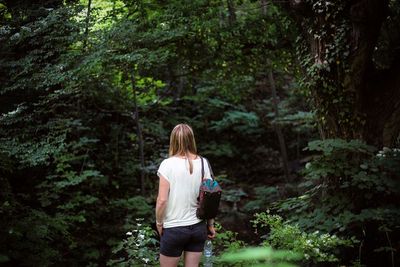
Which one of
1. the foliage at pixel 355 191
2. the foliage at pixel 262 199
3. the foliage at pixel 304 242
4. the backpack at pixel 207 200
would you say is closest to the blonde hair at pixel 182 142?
the backpack at pixel 207 200

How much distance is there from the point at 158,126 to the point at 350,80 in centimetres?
516

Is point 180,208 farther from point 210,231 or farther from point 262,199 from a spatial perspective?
point 262,199

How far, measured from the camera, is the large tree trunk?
5.99 m

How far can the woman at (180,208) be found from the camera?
371 centimetres

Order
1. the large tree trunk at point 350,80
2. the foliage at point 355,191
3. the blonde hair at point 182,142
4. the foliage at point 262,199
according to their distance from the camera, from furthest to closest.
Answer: the foliage at point 262,199, the large tree trunk at point 350,80, the foliage at point 355,191, the blonde hair at point 182,142

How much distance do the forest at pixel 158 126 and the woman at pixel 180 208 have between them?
775 mm

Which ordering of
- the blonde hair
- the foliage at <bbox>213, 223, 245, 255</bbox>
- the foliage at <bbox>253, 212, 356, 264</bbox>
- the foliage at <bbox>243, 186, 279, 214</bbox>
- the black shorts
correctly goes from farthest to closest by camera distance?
1. the foliage at <bbox>243, 186, 279, 214</bbox>
2. the foliage at <bbox>213, 223, 245, 255</bbox>
3. the foliage at <bbox>253, 212, 356, 264</bbox>
4. the blonde hair
5. the black shorts

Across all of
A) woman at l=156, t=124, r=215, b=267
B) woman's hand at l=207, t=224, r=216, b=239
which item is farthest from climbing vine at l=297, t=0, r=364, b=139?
woman at l=156, t=124, r=215, b=267

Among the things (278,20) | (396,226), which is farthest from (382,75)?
(278,20)

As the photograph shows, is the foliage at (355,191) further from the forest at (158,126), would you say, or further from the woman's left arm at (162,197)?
the woman's left arm at (162,197)

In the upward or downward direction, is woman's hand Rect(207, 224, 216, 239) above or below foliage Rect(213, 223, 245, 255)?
above

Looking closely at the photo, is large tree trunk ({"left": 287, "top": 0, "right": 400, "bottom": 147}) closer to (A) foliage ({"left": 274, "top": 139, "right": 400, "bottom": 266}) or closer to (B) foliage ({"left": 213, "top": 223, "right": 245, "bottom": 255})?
(A) foliage ({"left": 274, "top": 139, "right": 400, "bottom": 266})

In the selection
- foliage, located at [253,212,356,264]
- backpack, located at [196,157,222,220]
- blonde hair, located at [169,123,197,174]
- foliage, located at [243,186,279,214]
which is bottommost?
foliage, located at [243,186,279,214]

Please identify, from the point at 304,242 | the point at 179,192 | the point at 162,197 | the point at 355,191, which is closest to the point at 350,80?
the point at 355,191
